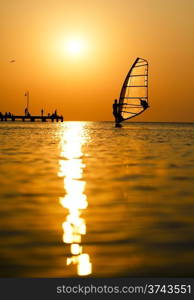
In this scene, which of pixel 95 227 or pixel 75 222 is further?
pixel 75 222

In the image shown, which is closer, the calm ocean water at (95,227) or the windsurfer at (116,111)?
the calm ocean water at (95,227)

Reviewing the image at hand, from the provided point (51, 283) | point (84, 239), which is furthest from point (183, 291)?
point (84, 239)

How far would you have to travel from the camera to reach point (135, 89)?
8431 centimetres

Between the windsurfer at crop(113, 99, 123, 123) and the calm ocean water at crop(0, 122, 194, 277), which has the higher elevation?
the windsurfer at crop(113, 99, 123, 123)

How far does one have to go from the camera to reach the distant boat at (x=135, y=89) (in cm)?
8425

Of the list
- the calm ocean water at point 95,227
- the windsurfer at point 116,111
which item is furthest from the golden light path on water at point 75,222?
the windsurfer at point 116,111

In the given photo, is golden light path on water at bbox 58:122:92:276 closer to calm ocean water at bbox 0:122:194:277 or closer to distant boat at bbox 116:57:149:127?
calm ocean water at bbox 0:122:194:277

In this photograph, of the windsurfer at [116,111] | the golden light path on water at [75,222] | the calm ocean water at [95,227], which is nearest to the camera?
the calm ocean water at [95,227]

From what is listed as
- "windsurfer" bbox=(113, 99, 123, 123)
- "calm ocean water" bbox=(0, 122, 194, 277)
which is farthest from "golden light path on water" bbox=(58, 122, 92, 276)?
"windsurfer" bbox=(113, 99, 123, 123)

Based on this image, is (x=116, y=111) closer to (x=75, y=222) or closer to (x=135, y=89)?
(x=135, y=89)

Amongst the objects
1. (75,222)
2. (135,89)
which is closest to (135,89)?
(135,89)

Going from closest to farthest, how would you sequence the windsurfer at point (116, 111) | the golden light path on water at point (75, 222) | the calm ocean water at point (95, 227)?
the calm ocean water at point (95, 227) → the golden light path on water at point (75, 222) → the windsurfer at point (116, 111)

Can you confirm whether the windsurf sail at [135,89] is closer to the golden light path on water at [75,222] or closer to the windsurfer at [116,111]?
the windsurfer at [116,111]

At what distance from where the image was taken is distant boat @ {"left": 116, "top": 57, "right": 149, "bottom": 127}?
3317 inches
